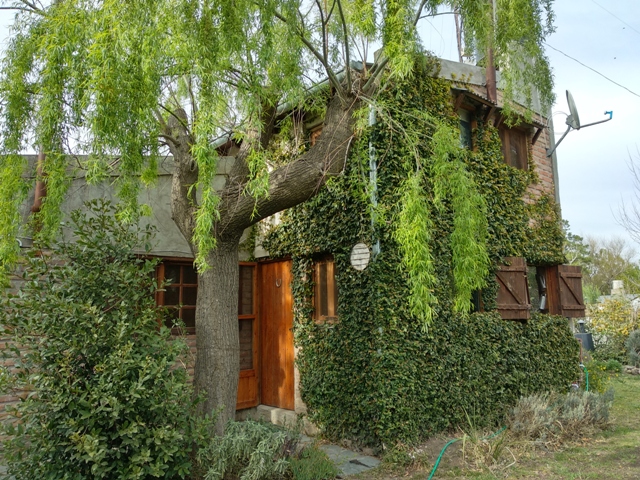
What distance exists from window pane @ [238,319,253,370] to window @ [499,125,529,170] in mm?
5160

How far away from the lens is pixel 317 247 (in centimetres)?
675

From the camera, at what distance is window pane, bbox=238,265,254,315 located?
7.76 m

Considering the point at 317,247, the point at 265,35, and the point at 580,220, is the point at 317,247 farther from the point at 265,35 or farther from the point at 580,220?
the point at 580,220

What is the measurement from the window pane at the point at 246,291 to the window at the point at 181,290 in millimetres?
816

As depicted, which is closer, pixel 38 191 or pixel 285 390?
pixel 38 191

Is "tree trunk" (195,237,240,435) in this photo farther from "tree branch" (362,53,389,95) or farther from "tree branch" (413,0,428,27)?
"tree branch" (413,0,428,27)

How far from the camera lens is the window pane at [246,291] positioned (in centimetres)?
776

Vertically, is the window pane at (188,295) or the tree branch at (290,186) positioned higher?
the tree branch at (290,186)

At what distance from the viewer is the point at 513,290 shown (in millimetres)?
7504

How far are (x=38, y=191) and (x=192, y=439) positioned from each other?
11.0 feet

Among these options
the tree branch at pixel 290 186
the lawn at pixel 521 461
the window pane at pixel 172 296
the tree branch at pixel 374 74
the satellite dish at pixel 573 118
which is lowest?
the lawn at pixel 521 461

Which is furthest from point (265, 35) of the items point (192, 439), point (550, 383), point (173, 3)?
point (550, 383)

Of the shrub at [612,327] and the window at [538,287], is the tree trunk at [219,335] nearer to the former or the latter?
the window at [538,287]

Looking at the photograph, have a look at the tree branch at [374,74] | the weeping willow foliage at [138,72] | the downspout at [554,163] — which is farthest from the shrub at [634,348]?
the tree branch at [374,74]
